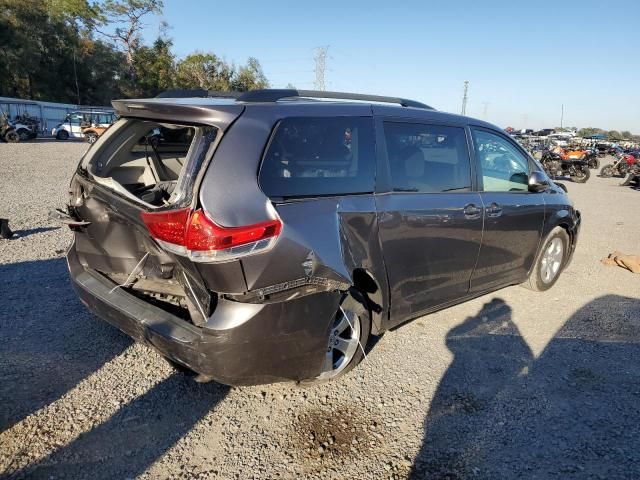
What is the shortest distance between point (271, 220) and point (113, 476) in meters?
1.48

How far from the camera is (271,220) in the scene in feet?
7.59

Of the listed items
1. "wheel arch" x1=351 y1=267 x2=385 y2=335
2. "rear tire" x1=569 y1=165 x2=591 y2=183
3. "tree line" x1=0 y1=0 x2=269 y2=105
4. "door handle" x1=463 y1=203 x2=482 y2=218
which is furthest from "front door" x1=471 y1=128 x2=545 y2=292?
"tree line" x1=0 y1=0 x2=269 y2=105

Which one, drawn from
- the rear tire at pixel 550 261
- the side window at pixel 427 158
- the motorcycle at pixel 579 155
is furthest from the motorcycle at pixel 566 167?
the side window at pixel 427 158

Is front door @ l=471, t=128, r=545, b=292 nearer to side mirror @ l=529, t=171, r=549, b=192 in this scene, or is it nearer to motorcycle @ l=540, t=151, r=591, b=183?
side mirror @ l=529, t=171, r=549, b=192

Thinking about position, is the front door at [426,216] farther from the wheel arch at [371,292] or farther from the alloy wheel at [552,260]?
the alloy wheel at [552,260]

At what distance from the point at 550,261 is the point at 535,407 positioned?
2.58m

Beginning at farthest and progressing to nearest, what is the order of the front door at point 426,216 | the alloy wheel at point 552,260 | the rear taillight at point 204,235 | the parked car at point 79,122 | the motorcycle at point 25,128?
the parked car at point 79,122
the motorcycle at point 25,128
the alloy wheel at point 552,260
the front door at point 426,216
the rear taillight at point 204,235

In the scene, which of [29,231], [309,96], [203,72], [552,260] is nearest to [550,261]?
[552,260]

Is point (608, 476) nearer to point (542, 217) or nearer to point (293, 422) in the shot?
point (293, 422)

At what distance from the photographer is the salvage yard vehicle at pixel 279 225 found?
2281 millimetres

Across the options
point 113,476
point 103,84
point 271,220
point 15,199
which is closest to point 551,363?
point 271,220

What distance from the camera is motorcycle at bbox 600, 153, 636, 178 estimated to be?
19.6 m

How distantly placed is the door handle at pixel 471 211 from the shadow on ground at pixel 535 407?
3.42ft

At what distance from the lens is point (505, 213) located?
3963 mm
